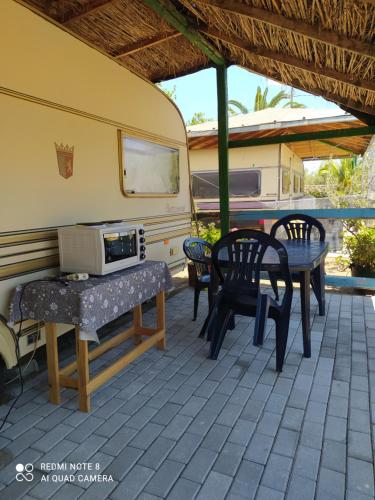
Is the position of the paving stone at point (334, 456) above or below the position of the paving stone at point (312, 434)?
below

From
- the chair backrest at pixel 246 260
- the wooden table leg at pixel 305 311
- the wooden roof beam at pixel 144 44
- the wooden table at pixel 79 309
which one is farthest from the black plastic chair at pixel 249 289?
the wooden roof beam at pixel 144 44

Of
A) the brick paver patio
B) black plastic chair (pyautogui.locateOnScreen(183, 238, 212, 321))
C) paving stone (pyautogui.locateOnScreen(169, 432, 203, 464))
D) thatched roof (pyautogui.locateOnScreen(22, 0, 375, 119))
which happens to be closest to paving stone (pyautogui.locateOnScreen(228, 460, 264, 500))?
the brick paver patio

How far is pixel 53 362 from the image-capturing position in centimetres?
253

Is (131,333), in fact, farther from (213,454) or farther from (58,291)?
(213,454)

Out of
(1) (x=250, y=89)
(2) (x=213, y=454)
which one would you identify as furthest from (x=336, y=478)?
(1) (x=250, y=89)

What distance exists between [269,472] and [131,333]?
6.12ft

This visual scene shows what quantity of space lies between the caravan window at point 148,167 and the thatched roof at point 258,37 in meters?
0.78

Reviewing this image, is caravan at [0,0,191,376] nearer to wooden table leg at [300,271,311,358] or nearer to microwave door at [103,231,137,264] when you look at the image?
microwave door at [103,231,137,264]

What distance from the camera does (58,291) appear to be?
234 cm

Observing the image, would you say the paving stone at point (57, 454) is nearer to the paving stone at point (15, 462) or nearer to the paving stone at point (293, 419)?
the paving stone at point (15, 462)

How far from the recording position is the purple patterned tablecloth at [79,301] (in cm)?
227

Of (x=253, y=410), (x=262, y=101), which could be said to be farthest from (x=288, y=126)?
(x=262, y=101)

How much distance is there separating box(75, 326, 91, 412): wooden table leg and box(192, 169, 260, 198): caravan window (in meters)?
6.57

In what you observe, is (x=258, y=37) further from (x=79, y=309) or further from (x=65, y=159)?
(x=79, y=309)
